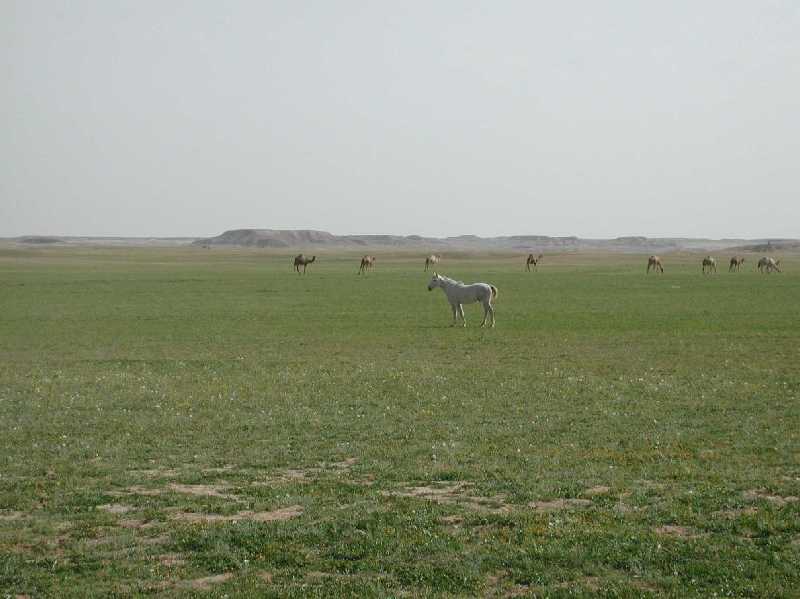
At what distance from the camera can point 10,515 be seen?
9.91 m

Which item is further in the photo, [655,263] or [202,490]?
[655,263]

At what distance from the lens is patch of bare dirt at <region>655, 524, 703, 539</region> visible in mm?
8930

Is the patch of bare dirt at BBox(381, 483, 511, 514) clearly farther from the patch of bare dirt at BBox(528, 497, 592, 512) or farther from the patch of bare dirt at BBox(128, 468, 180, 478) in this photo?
the patch of bare dirt at BBox(128, 468, 180, 478)

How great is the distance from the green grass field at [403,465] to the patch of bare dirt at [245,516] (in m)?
0.05

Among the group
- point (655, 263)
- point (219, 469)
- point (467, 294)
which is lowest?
point (219, 469)

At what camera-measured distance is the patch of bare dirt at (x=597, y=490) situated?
10.5 meters

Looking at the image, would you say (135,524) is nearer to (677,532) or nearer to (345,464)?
(345,464)

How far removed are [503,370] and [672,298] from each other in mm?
27607

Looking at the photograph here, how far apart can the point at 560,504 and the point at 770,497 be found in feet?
8.41

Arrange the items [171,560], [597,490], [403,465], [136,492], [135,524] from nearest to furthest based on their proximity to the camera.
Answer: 1. [171,560]
2. [135,524]
3. [597,490]
4. [136,492]
5. [403,465]

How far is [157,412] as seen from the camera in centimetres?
1611

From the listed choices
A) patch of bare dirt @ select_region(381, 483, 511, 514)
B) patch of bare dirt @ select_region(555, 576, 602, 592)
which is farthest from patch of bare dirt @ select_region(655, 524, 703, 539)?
patch of bare dirt @ select_region(381, 483, 511, 514)

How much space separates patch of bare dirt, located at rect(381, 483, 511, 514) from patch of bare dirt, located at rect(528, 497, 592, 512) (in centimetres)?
36

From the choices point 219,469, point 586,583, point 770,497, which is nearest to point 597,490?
point 770,497
